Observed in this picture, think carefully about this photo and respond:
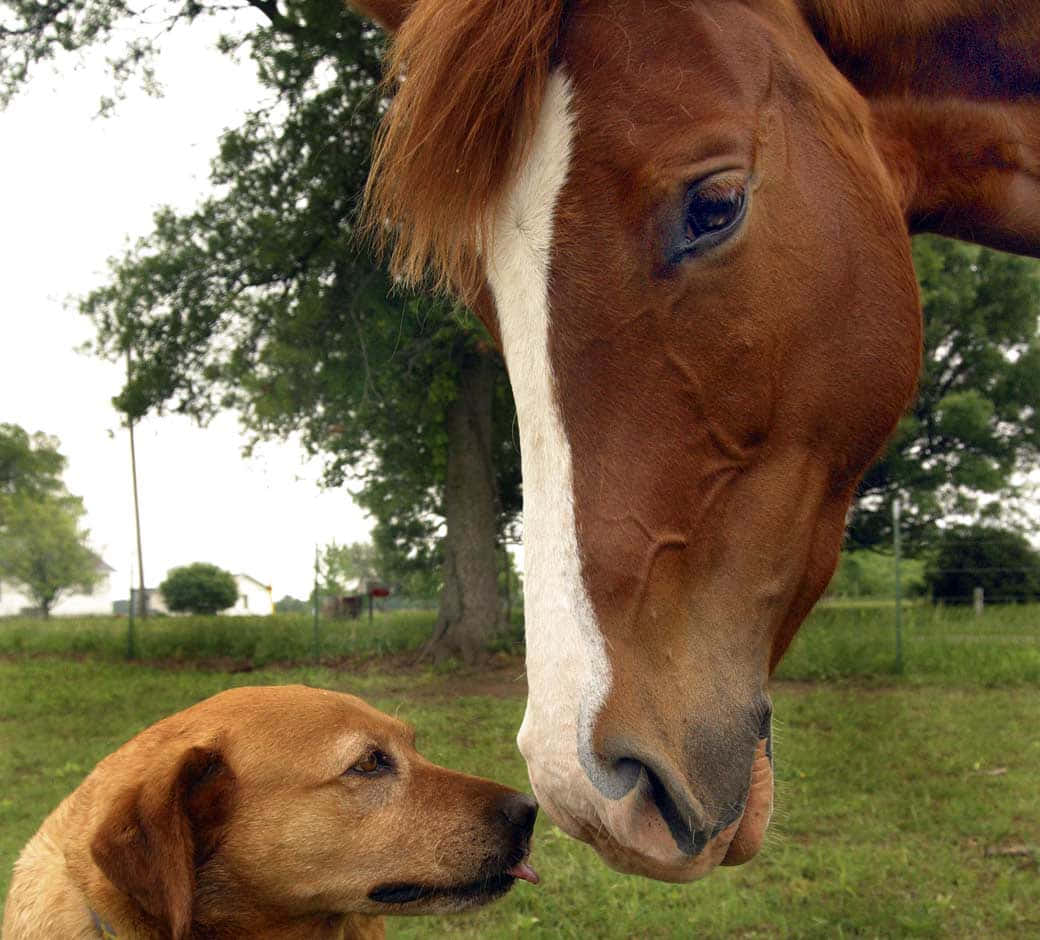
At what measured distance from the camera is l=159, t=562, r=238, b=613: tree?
90.1 ft

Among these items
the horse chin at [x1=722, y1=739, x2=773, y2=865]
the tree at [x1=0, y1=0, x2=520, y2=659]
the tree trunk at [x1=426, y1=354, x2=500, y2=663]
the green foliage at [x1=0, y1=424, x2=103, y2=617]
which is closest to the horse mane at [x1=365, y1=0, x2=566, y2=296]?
the horse chin at [x1=722, y1=739, x2=773, y2=865]

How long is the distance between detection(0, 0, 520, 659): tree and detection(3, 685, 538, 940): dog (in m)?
7.28

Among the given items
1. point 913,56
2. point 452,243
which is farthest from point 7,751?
point 913,56

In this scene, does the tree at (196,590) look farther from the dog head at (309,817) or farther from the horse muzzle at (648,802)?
the horse muzzle at (648,802)

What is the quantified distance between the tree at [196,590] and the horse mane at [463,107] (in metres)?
26.7

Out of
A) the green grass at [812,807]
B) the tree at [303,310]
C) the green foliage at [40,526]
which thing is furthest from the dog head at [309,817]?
the green foliage at [40,526]

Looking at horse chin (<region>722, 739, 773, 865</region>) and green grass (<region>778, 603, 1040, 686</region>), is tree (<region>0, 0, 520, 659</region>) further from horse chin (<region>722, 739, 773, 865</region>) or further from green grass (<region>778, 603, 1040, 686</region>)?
horse chin (<region>722, 739, 773, 865</region>)

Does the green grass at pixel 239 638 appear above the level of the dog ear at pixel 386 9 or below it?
below

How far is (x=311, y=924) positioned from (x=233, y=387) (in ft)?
39.3

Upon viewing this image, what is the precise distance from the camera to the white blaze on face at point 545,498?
1369mm

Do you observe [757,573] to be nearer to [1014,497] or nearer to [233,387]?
[233,387]

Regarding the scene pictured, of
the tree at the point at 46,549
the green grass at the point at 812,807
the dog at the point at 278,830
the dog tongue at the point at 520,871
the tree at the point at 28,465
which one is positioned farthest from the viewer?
the tree at the point at 28,465

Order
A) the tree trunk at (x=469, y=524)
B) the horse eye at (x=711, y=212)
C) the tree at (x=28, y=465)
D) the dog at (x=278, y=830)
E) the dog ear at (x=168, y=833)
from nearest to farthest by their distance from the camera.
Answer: the horse eye at (x=711, y=212) → the dog ear at (x=168, y=833) → the dog at (x=278, y=830) → the tree trunk at (x=469, y=524) → the tree at (x=28, y=465)

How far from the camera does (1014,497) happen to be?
61.0 feet
